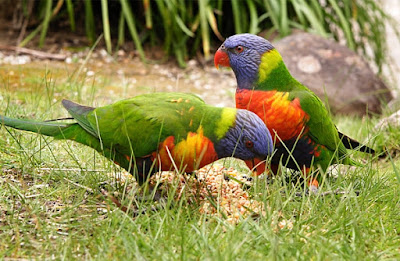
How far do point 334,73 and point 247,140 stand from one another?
11.5ft

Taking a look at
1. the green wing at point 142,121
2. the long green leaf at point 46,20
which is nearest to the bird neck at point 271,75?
the green wing at point 142,121

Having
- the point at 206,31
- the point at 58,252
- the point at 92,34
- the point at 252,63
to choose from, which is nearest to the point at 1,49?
the point at 92,34

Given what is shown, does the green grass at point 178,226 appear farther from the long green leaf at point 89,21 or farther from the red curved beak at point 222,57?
the long green leaf at point 89,21

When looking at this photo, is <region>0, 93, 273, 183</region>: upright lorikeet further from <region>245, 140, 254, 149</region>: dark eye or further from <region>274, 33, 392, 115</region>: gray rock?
<region>274, 33, 392, 115</region>: gray rock

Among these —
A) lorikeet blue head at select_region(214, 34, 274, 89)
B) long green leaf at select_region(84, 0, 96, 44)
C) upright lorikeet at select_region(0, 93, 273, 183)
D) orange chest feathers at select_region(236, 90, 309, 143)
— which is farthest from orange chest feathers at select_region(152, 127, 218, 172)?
long green leaf at select_region(84, 0, 96, 44)

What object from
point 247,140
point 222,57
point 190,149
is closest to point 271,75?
point 222,57

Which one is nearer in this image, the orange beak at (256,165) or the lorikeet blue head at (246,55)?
the orange beak at (256,165)

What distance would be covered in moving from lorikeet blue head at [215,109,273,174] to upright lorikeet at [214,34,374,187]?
310mm

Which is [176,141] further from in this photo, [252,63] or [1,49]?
[1,49]

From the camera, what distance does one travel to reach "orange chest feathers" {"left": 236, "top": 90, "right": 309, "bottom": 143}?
2625mm

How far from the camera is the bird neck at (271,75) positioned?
8.86ft

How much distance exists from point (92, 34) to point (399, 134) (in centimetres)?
401

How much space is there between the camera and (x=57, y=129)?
257 centimetres

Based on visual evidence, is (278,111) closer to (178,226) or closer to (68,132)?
(178,226)
